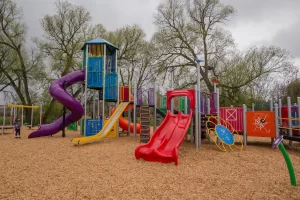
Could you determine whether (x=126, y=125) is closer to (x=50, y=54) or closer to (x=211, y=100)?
(x=211, y=100)

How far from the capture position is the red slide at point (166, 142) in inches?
252

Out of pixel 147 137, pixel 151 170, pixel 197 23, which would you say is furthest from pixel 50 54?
pixel 151 170

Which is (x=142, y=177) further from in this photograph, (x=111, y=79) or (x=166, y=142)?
(x=111, y=79)

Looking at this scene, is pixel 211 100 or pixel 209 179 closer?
pixel 209 179

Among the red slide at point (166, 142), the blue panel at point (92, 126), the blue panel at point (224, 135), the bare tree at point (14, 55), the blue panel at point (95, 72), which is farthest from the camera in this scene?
the bare tree at point (14, 55)

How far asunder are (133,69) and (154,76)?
38.4 ft

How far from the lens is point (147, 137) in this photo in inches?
400

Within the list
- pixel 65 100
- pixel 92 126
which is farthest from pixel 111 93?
pixel 65 100

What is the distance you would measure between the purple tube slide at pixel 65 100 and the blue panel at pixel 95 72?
22.4 inches

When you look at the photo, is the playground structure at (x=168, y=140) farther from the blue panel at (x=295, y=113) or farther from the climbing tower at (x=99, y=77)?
the blue panel at (x=295, y=113)

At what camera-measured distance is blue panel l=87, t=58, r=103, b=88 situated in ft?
41.8

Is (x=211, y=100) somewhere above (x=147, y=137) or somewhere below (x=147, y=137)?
above

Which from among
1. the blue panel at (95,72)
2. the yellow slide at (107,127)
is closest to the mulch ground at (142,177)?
the yellow slide at (107,127)

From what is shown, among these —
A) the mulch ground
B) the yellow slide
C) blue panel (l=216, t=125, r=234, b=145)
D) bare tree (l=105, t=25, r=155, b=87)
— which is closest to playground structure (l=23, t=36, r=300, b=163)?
the yellow slide
